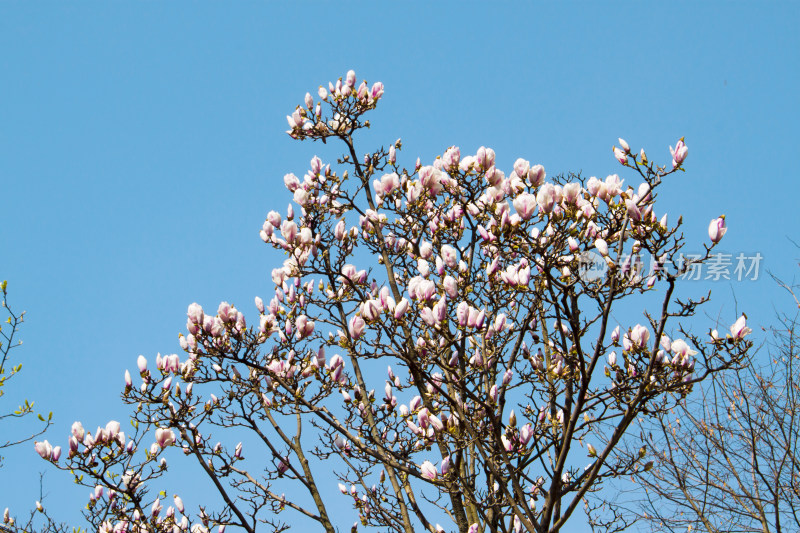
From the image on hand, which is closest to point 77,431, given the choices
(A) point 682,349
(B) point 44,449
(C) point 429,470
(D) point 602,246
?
(B) point 44,449

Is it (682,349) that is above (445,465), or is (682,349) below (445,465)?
above

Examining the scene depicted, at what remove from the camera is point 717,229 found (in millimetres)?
3787

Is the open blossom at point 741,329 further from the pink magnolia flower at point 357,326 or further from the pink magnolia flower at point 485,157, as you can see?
the pink magnolia flower at point 357,326

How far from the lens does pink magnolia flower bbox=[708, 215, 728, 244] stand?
12.4 ft

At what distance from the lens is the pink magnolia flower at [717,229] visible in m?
3.79

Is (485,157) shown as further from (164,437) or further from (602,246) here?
(164,437)

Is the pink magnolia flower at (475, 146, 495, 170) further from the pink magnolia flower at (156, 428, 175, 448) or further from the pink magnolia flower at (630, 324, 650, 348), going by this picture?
the pink magnolia flower at (156, 428, 175, 448)

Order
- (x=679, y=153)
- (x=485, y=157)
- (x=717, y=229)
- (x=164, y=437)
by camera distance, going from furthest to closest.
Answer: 1. (x=164, y=437)
2. (x=485, y=157)
3. (x=679, y=153)
4. (x=717, y=229)

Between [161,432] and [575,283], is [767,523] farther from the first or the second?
[161,432]

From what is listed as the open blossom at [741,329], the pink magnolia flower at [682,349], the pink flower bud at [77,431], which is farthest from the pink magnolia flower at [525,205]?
the pink flower bud at [77,431]

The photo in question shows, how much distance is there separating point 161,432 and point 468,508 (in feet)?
8.13

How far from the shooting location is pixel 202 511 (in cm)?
575

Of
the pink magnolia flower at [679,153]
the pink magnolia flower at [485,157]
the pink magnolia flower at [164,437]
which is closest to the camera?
the pink magnolia flower at [679,153]

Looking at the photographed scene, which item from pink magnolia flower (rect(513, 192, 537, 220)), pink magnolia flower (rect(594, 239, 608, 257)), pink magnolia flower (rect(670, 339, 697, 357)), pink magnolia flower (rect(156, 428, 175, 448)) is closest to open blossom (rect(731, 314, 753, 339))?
pink magnolia flower (rect(670, 339, 697, 357))
